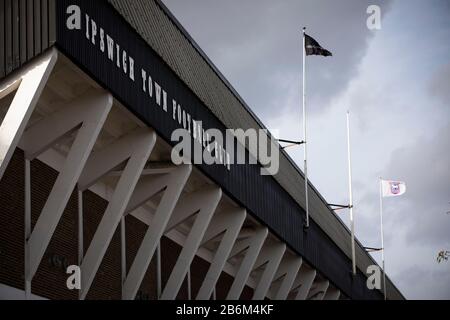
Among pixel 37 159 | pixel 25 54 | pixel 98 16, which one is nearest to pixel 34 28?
pixel 25 54

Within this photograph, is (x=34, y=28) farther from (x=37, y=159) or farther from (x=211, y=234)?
(x=211, y=234)

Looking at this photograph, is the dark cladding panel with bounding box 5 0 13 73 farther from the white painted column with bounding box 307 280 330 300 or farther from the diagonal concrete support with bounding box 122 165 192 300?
the white painted column with bounding box 307 280 330 300

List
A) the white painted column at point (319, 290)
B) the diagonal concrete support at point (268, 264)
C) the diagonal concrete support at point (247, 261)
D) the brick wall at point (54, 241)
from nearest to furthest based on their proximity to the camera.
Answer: the brick wall at point (54, 241), the diagonal concrete support at point (247, 261), the diagonal concrete support at point (268, 264), the white painted column at point (319, 290)

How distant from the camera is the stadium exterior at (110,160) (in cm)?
2745

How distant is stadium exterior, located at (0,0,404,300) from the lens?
27453 mm

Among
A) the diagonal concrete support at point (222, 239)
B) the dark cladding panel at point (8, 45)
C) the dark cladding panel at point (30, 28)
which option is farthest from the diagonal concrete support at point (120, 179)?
the diagonal concrete support at point (222, 239)

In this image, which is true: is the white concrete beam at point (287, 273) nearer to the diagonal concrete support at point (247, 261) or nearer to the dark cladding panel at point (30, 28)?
the diagonal concrete support at point (247, 261)

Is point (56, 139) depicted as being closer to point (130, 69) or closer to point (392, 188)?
point (130, 69)

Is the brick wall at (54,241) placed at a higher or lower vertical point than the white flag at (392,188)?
lower

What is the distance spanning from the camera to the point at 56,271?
32.2 m

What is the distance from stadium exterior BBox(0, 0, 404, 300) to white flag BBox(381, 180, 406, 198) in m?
22.0

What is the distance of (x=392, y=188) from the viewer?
67250mm

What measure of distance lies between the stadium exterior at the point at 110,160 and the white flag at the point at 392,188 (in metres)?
22.0
